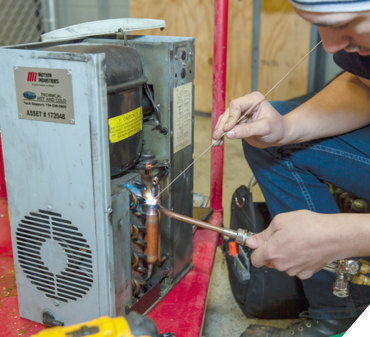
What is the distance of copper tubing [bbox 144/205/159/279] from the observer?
905 millimetres

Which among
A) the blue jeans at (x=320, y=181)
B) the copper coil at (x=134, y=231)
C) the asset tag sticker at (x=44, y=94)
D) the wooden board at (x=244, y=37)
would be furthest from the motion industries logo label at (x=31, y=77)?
the wooden board at (x=244, y=37)

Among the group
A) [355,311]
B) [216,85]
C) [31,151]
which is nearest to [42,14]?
[216,85]

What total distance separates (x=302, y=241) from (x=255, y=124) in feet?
0.90

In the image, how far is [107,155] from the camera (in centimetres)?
70

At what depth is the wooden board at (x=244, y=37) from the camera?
3.05 m

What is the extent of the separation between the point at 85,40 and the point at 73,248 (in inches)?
19.4

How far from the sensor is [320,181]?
3.55 ft

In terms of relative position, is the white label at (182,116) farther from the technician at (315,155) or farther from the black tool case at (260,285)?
the black tool case at (260,285)

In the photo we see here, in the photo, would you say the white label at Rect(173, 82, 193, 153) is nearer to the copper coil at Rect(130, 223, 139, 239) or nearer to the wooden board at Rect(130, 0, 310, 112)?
the copper coil at Rect(130, 223, 139, 239)

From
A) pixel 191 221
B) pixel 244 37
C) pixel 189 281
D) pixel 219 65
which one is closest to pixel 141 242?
pixel 191 221

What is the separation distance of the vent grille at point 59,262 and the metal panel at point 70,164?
0.01 m

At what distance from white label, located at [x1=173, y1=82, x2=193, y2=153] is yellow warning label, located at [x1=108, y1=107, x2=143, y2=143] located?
→ 12 centimetres

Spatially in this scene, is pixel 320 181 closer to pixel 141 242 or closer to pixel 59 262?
pixel 141 242

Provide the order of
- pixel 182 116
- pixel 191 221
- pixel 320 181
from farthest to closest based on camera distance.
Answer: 1. pixel 320 181
2. pixel 182 116
3. pixel 191 221
